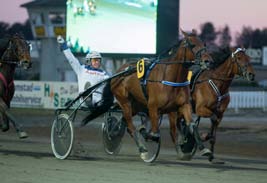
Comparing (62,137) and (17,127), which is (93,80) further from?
(17,127)

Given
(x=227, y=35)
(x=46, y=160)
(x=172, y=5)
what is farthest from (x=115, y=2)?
(x=227, y=35)

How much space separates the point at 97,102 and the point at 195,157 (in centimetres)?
200

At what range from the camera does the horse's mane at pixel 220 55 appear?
13.4m

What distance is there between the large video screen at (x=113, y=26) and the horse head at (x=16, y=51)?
16171 millimetres

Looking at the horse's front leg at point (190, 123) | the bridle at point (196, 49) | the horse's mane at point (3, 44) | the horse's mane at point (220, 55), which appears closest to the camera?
the horse's front leg at point (190, 123)

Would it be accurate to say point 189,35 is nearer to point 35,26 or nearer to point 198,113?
→ point 198,113

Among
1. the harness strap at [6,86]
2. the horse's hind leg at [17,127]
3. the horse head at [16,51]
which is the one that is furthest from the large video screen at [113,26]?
the horse's hind leg at [17,127]

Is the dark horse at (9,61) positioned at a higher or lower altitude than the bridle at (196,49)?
lower

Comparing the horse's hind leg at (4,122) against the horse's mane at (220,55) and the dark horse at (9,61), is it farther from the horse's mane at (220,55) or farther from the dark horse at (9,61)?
the horse's mane at (220,55)

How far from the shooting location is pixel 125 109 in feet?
40.0

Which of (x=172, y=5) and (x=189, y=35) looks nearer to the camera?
(x=189, y=35)

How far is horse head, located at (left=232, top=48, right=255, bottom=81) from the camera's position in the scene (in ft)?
42.3

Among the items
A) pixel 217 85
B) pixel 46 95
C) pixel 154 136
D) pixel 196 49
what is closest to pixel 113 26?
pixel 46 95

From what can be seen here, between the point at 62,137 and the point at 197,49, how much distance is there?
273 cm
